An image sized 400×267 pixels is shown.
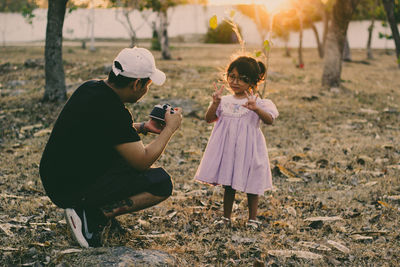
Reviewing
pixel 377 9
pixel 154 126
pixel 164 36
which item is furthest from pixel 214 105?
pixel 164 36

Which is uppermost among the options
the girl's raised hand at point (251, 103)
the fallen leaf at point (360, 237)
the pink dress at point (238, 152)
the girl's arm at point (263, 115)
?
the girl's raised hand at point (251, 103)

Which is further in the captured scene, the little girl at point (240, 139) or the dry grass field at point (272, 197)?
the little girl at point (240, 139)

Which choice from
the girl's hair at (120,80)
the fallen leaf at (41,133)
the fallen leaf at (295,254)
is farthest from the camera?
the fallen leaf at (41,133)

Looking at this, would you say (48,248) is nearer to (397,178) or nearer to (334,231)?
→ (334,231)

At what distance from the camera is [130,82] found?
9.52 feet

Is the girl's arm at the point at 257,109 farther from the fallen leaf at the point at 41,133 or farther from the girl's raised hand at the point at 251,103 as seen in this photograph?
the fallen leaf at the point at 41,133

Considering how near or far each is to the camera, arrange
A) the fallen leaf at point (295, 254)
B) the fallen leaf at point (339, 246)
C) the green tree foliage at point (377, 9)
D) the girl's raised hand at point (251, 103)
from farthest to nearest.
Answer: the green tree foliage at point (377, 9)
the girl's raised hand at point (251, 103)
the fallen leaf at point (339, 246)
the fallen leaf at point (295, 254)

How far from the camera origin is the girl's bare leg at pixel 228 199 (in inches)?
144

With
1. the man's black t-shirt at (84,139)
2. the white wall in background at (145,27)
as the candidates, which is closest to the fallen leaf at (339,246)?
the man's black t-shirt at (84,139)

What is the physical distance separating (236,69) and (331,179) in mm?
2243

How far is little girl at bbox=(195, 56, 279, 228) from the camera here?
3512 mm

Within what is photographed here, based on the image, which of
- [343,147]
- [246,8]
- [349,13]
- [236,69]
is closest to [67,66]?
[349,13]

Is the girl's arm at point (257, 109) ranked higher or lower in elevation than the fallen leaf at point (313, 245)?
higher

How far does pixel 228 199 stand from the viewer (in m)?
3.71
